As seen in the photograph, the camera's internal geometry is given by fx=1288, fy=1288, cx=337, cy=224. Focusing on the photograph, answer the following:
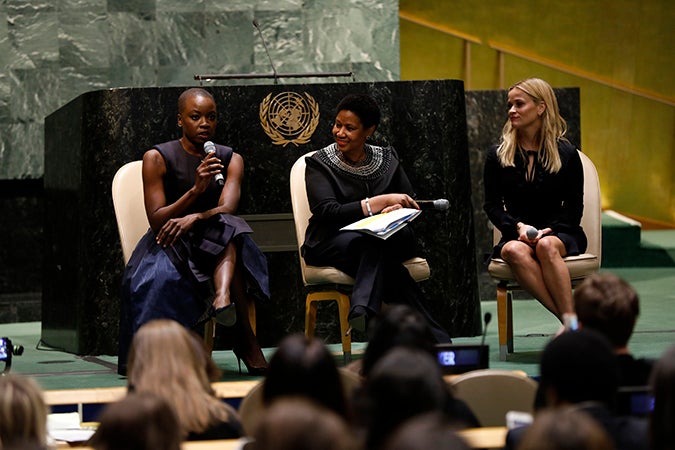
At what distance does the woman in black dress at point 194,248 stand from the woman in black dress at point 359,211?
31 cm

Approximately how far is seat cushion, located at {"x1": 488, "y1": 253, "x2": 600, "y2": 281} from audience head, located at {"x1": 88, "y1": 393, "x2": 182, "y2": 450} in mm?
3492

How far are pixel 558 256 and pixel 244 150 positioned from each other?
1.68 meters

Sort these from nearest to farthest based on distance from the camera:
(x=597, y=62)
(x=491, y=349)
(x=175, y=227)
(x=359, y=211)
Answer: (x=175, y=227) → (x=359, y=211) → (x=491, y=349) → (x=597, y=62)

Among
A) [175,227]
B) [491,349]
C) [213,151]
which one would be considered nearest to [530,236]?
[491,349]

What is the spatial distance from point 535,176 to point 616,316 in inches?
102

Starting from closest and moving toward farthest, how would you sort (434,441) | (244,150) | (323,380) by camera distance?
1. (434,441)
2. (323,380)
3. (244,150)

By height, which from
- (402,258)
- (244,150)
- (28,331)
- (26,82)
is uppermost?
(26,82)

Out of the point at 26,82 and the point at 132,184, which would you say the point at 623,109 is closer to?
the point at 26,82

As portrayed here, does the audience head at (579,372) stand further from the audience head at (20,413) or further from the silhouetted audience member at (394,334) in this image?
the audience head at (20,413)

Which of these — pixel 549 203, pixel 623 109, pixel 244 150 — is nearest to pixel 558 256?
pixel 549 203

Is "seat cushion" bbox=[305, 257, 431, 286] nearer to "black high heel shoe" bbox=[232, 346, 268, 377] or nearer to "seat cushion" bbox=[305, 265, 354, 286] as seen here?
"seat cushion" bbox=[305, 265, 354, 286]

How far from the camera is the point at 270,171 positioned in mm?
6273

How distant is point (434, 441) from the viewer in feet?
6.04

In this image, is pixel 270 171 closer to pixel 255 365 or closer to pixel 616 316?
pixel 255 365
